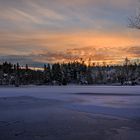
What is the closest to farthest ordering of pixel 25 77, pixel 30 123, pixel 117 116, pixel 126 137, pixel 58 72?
1. pixel 126 137
2. pixel 30 123
3. pixel 117 116
4. pixel 58 72
5. pixel 25 77

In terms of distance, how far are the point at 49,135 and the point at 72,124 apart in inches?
106

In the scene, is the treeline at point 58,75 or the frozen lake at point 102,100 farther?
the treeline at point 58,75

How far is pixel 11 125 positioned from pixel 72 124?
2.70 metres

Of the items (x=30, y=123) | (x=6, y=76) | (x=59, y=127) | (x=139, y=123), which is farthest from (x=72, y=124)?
(x=6, y=76)

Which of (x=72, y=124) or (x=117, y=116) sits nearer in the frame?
(x=72, y=124)

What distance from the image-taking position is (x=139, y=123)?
581 inches

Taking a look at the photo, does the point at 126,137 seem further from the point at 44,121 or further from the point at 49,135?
the point at 44,121

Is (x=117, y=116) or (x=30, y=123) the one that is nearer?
(x=30, y=123)

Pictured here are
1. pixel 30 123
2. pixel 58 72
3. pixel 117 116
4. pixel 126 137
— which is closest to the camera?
pixel 126 137

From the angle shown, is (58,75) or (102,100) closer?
(102,100)

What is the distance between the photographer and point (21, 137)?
11883 mm

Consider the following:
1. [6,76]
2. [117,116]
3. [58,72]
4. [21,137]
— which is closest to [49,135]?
[21,137]

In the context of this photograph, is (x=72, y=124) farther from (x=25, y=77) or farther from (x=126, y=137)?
(x=25, y=77)

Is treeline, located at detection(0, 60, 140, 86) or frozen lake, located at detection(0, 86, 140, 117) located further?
treeline, located at detection(0, 60, 140, 86)
